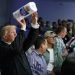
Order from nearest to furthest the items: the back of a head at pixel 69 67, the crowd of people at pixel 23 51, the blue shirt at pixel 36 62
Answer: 1. the back of a head at pixel 69 67
2. the crowd of people at pixel 23 51
3. the blue shirt at pixel 36 62

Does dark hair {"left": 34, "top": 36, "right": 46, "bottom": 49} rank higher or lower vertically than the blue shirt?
higher

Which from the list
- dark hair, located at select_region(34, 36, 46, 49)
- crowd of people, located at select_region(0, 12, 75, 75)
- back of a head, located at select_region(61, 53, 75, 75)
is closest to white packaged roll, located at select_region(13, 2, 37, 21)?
crowd of people, located at select_region(0, 12, 75, 75)

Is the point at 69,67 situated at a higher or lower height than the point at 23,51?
higher

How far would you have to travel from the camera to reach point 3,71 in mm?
2861

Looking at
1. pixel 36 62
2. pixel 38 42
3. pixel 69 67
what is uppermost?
pixel 69 67

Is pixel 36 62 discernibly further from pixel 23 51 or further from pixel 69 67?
pixel 69 67

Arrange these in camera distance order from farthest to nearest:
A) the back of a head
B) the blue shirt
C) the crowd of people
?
the blue shirt, the crowd of people, the back of a head

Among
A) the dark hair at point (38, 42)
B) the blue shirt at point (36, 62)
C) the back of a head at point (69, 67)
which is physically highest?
the back of a head at point (69, 67)

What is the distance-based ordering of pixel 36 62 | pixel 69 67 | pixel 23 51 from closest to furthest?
1. pixel 69 67
2. pixel 23 51
3. pixel 36 62

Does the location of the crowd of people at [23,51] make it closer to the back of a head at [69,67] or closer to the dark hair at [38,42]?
the dark hair at [38,42]

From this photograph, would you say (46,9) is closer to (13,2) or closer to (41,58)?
(13,2)

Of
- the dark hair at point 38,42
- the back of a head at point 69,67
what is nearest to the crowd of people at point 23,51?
the dark hair at point 38,42

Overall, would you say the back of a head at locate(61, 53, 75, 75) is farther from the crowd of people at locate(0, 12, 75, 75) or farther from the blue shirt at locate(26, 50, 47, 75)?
the blue shirt at locate(26, 50, 47, 75)

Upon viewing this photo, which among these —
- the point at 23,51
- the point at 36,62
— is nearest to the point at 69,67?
the point at 23,51
